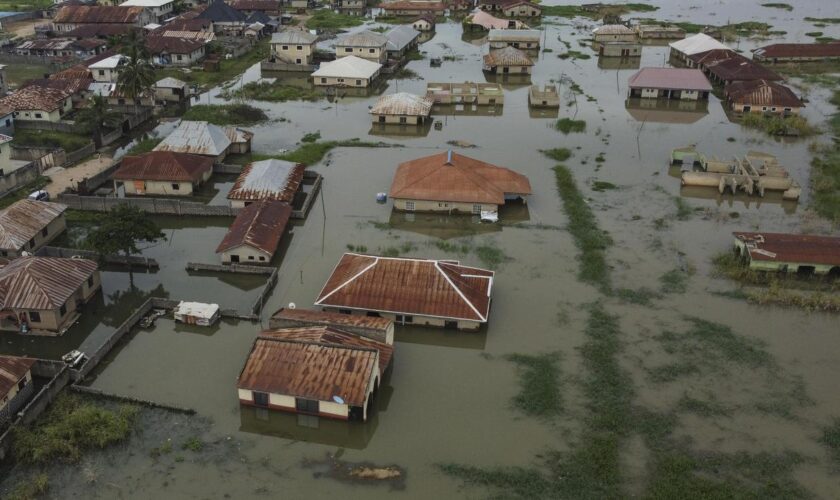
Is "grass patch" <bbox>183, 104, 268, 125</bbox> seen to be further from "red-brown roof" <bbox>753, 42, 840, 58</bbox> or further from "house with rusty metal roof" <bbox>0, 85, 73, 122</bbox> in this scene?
"red-brown roof" <bbox>753, 42, 840, 58</bbox>

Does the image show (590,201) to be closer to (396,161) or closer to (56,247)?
(396,161)

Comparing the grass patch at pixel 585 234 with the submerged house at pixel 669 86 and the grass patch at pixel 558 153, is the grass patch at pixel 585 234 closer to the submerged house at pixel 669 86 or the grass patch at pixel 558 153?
the grass patch at pixel 558 153

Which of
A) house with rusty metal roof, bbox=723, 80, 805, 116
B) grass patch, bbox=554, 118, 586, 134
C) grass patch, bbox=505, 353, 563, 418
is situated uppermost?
house with rusty metal roof, bbox=723, 80, 805, 116

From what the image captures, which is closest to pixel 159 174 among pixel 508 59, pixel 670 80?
pixel 508 59

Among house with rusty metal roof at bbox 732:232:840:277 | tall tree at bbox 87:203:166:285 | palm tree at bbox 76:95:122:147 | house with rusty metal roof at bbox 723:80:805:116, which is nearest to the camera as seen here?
tall tree at bbox 87:203:166:285

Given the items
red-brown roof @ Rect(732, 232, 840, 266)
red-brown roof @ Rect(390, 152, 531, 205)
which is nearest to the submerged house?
red-brown roof @ Rect(390, 152, 531, 205)
